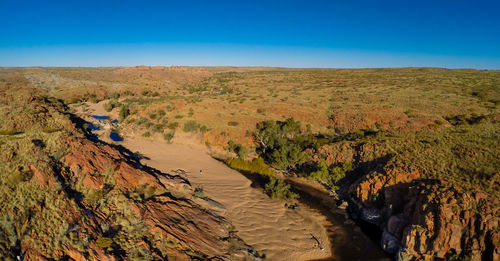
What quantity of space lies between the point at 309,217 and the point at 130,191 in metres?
12.4

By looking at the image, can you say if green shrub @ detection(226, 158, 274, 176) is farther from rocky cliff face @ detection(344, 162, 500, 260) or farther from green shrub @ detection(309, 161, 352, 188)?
rocky cliff face @ detection(344, 162, 500, 260)

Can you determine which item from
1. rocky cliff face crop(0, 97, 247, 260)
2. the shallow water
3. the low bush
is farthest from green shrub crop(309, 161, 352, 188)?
rocky cliff face crop(0, 97, 247, 260)

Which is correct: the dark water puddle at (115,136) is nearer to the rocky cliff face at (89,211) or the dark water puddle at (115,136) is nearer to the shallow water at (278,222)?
the shallow water at (278,222)

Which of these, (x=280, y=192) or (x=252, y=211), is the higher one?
(x=280, y=192)

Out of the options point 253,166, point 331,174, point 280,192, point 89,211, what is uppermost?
point 89,211

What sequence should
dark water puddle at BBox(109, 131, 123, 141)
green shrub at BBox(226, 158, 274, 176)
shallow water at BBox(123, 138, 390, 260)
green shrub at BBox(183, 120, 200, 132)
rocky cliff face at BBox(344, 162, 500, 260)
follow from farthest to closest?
1. green shrub at BBox(183, 120, 200, 132)
2. dark water puddle at BBox(109, 131, 123, 141)
3. green shrub at BBox(226, 158, 274, 176)
4. shallow water at BBox(123, 138, 390, 260)
5. rocky cliff face at BBox(344, 162, 500, 260)

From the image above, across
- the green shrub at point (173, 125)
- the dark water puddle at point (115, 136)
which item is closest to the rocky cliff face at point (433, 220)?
the green shrub at point (173, 125)

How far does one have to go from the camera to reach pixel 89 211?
10234mm

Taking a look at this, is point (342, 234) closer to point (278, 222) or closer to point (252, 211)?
point (278, 222)

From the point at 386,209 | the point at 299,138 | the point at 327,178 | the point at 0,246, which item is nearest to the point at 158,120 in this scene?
the point at 299,138

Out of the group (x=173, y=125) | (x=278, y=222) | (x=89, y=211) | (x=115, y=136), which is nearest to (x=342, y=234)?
(x=278, y=222)

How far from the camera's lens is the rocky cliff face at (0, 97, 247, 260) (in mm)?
8188

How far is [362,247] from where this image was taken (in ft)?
48.0

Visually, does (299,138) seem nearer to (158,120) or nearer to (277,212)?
(277,212)
